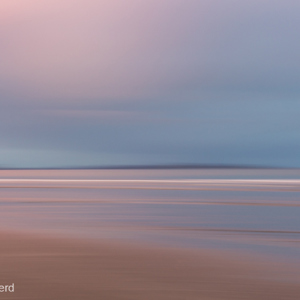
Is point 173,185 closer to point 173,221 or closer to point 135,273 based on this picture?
point 173,221

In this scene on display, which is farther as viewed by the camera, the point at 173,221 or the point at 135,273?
the point at 173,221

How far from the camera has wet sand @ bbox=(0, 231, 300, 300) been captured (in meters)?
3.59

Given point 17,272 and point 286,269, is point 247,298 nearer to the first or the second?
point 286,269

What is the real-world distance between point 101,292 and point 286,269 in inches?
75.2

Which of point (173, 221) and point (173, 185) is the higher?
point (173, 185)

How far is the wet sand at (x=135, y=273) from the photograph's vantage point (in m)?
3.59

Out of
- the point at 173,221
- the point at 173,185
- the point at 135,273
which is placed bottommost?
the point at 135,273

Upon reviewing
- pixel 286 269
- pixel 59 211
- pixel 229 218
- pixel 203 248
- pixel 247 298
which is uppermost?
pixel 59 211

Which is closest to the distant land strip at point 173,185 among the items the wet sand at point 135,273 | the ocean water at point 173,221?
the ocean water at point 173,221

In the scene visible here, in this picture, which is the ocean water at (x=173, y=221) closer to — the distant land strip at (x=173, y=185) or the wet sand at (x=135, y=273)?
the wet sand at (x=135, y=273)

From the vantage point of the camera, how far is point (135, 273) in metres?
4.20

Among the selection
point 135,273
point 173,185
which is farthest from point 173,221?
point 173,185

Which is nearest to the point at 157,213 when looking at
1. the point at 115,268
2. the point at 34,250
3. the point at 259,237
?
the point at 259,237

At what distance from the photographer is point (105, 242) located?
5770 mm
